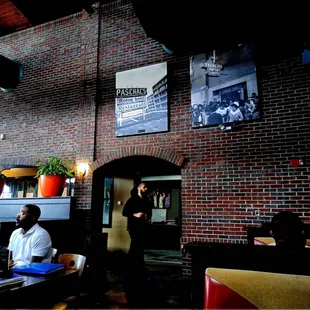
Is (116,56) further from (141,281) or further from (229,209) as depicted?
(141,281)

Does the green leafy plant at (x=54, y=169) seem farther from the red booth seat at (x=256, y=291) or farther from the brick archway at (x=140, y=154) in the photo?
the red booth seat at (x=256, y=291)

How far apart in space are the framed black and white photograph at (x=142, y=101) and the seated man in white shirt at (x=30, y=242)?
3070 millimetres

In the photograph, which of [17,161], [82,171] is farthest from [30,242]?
[17,161]

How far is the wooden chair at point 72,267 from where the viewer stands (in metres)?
2.14

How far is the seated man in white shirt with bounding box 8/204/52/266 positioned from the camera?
2518 mm

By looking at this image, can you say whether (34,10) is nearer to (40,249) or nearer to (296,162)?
(40,249)

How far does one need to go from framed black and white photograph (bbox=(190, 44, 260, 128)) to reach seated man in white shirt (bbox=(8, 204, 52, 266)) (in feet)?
10.7

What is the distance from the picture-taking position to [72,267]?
2.49 metres

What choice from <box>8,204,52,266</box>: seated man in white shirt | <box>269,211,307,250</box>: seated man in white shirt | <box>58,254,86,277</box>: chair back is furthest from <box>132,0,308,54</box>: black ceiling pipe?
<box>58,254,86,277</box>: chair back

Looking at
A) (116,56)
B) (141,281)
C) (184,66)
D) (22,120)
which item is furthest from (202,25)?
(22,120)

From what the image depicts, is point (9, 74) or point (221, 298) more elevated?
point (9, 74)

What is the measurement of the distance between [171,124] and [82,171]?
2070mm

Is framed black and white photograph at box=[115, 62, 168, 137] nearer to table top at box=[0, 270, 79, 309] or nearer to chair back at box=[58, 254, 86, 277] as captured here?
chair back at box=[58, 254, 86, 277]

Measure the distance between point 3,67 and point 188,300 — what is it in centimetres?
643
